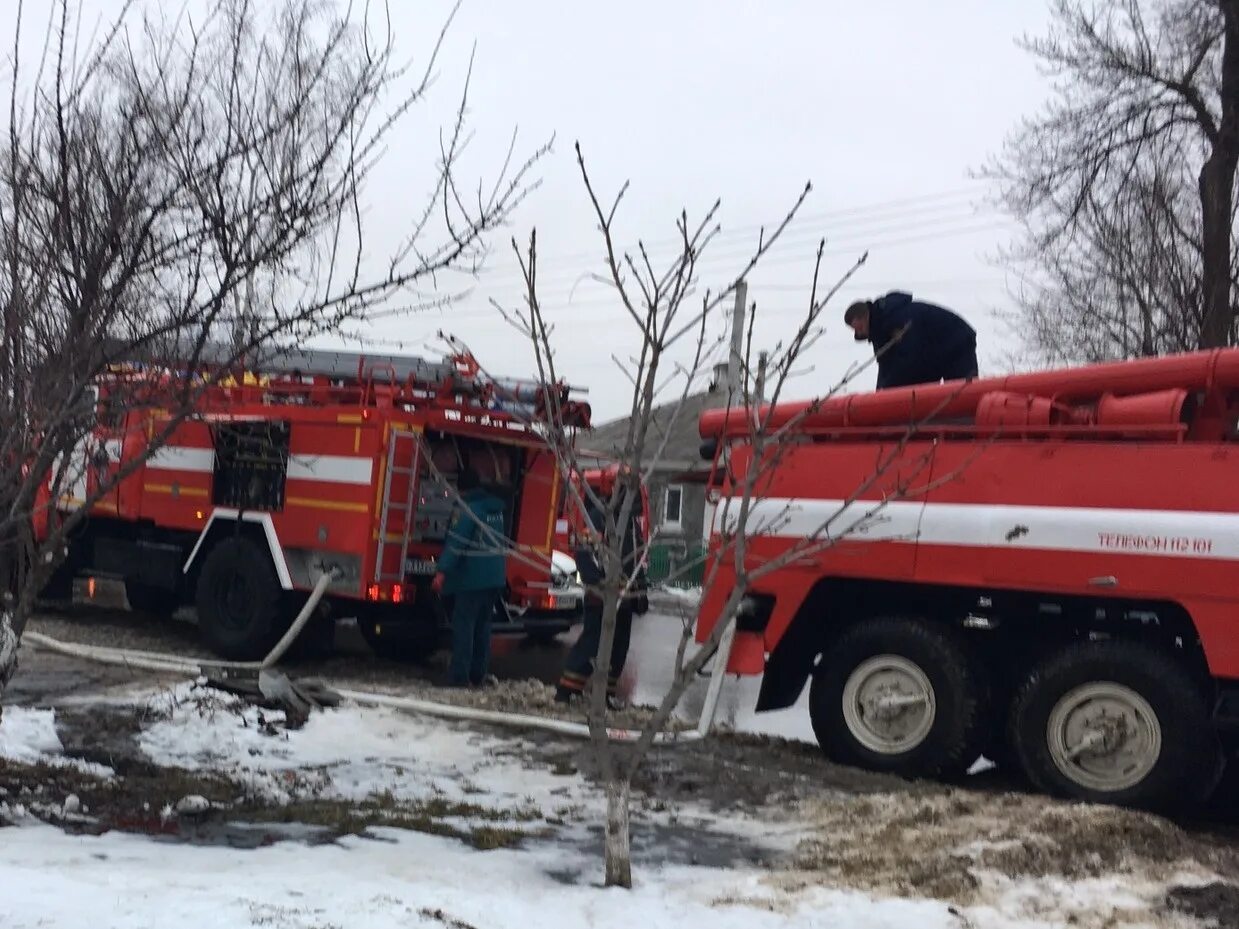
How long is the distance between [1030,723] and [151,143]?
16.8 ft

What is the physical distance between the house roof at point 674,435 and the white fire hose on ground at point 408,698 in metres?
1.09

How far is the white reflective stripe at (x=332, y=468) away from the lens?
36.6 ft

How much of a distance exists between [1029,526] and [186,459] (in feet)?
25.8

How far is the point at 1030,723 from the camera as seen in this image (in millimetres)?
7332

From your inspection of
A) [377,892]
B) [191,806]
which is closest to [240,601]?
[191,806]

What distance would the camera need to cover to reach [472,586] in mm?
10727

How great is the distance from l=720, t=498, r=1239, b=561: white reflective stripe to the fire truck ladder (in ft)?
12.0

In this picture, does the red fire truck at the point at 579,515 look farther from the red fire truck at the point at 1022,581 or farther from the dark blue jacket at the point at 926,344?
the dark blue jacket at the point at 926,344

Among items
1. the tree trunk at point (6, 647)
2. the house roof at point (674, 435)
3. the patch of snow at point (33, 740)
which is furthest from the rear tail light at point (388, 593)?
the tree trunk at point (6, 647)

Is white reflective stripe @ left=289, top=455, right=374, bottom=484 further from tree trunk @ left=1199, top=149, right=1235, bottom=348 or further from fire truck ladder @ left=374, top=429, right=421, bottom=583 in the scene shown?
tree trunk @ left=1199, top=149, right=1235, bottom=348

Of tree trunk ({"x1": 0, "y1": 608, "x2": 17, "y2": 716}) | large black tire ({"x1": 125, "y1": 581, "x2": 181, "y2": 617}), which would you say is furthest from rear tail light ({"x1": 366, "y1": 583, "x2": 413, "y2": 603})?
tree trunk ({"x1": 0, "y1": 608, "x2": 17, "y2": 716})

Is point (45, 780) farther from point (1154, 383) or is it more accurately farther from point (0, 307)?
point (1154, 383)

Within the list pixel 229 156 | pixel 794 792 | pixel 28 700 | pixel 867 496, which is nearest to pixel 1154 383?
pixel 867 496

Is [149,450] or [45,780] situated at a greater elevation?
[149,450]
